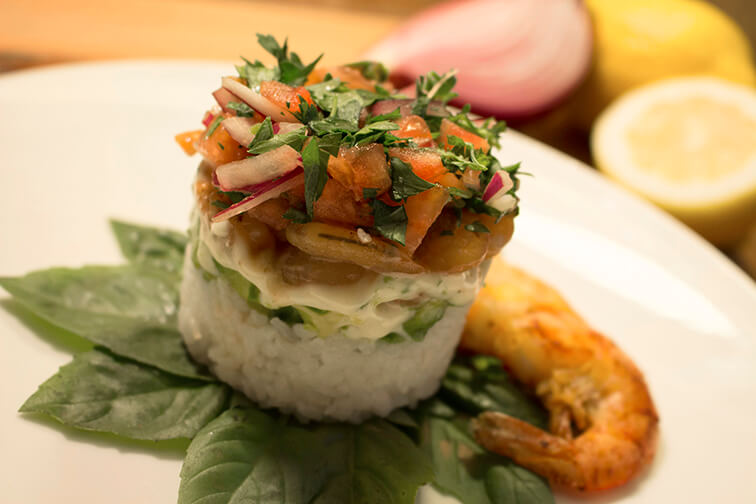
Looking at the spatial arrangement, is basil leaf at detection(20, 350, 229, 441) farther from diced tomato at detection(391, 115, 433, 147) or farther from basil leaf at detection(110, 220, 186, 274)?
diced tomato at detection(391, 115, 433, 147)

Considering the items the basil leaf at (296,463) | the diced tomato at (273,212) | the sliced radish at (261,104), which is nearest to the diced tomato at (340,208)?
the diced tomato at (273,212)

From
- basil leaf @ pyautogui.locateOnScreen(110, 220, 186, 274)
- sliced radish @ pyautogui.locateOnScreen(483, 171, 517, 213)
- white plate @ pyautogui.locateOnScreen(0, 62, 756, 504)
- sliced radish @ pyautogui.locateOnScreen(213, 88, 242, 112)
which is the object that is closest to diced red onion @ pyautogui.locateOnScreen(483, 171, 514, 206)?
sliced radish @ pyautogui.locateOnScreen(483, 171, 517, 213)

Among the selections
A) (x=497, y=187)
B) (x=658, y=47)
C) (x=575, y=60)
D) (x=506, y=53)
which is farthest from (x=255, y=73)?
(x=658, y=47)

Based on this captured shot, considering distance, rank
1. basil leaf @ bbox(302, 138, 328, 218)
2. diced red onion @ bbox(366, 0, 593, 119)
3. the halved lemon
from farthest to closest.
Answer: diced red onion @ bbox(366, 0, 593, 119) → the halved lemon → basil leaf @ bbox(302, 138, 328, 218)

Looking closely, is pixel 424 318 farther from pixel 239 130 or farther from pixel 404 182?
pixel 239 130

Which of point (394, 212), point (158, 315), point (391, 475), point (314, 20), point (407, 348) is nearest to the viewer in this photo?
point (394, 212)

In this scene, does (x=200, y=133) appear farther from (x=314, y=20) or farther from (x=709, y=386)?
(x=314, y=20)

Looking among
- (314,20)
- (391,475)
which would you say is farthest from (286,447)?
(314,20)
